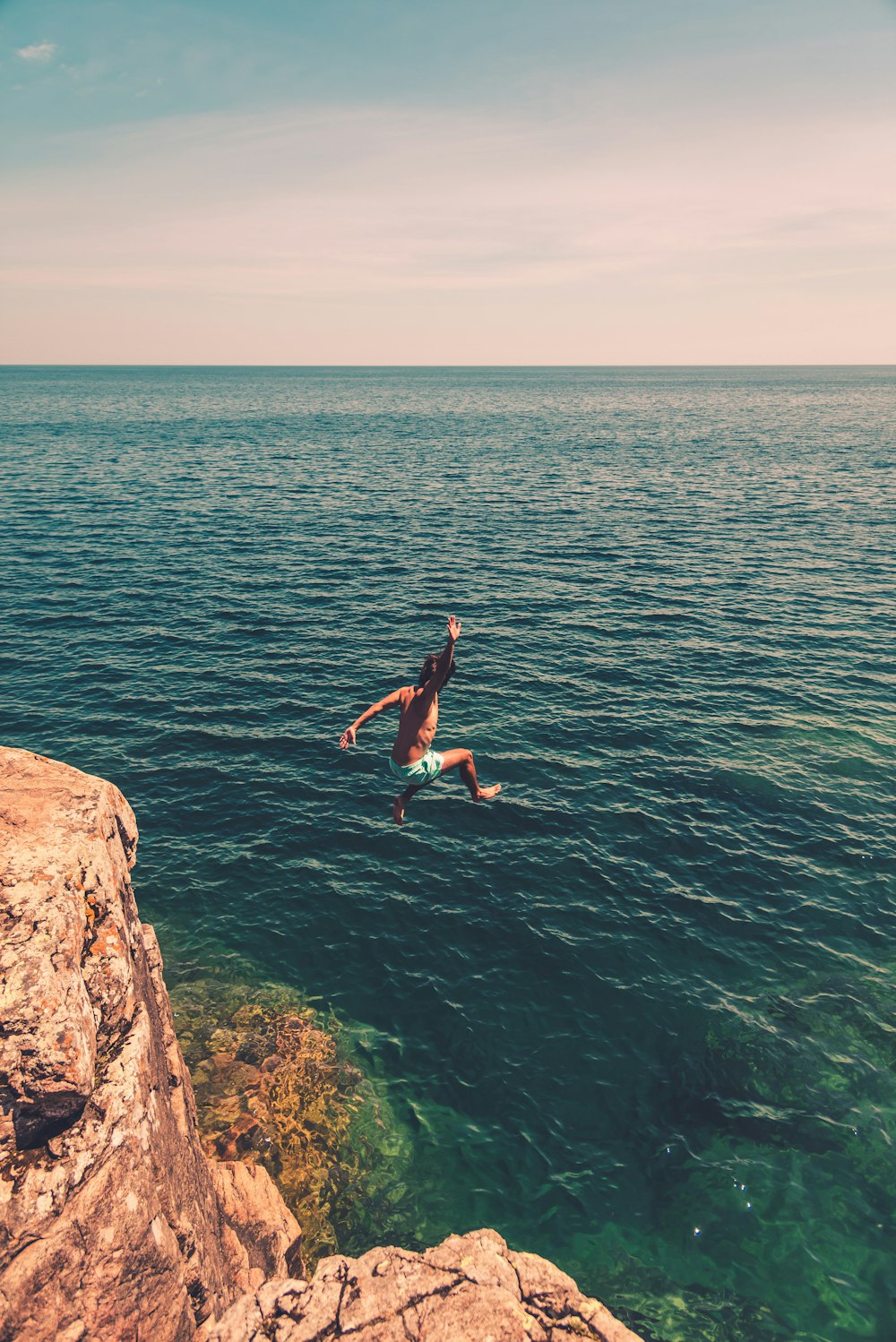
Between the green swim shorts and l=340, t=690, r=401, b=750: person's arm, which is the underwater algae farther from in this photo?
l=340, t=690, r=401, b=750: person's arm

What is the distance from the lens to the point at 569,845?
24.2 m

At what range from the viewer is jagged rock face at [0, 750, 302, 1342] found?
8336 millimetres

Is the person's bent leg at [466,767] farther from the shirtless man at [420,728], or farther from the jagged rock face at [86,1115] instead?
the jagged rock face at [86,1115]

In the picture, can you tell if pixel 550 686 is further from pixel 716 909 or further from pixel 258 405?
pixel 258 405

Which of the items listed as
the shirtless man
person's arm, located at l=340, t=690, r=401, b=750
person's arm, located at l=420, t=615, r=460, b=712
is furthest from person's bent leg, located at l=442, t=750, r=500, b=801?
person's arm, located at l=340, t=690, r=401, b=750

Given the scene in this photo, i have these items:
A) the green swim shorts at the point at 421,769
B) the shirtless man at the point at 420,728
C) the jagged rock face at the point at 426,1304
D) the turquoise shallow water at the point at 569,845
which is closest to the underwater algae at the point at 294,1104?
the turquoise shallow water at the point at 569,845

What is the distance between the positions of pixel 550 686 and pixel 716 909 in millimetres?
14742

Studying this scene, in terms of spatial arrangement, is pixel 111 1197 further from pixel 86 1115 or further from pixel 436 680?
pixel 436 680

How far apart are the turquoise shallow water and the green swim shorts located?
9.06 meters

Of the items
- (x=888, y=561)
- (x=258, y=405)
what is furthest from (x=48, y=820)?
(x=258, y=405)

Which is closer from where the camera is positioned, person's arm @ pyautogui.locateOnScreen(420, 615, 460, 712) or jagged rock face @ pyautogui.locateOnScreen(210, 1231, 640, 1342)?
jagged rock face @ pyautogui.locateOnScreen(210, 1231, 640, 1342)

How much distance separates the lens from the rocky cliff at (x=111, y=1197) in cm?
841

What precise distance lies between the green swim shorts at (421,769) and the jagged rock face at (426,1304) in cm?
704

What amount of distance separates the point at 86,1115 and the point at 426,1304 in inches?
202
